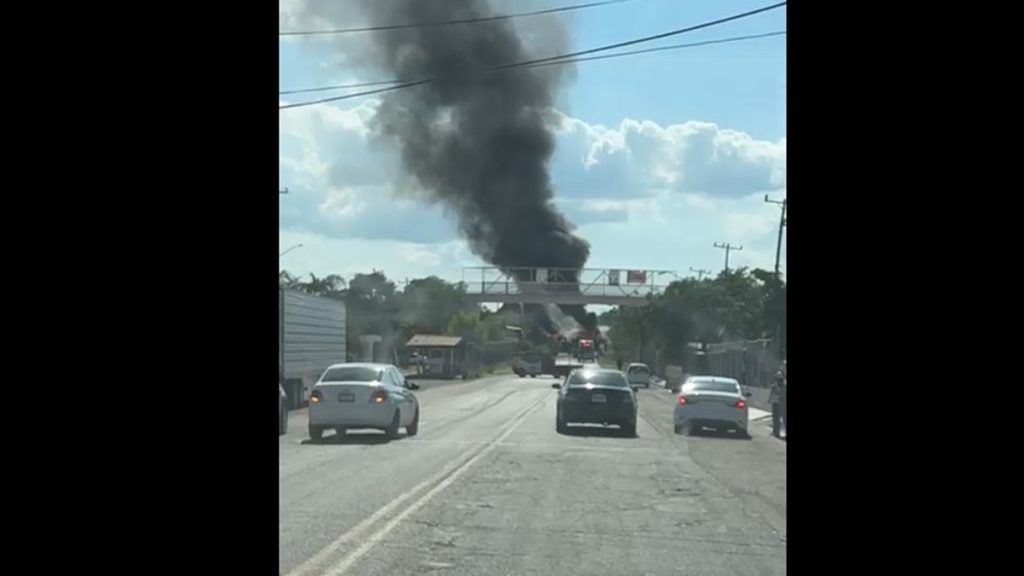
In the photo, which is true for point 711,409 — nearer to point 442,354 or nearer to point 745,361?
point 745,361

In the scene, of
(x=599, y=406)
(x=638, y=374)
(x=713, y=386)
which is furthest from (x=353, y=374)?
(x=638, y=374)

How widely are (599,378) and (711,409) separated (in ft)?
7.29

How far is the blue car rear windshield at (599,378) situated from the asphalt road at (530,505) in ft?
6.04

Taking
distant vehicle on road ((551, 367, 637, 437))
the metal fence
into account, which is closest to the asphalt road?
distant vehicle on road ((551, 367, 637, 437))

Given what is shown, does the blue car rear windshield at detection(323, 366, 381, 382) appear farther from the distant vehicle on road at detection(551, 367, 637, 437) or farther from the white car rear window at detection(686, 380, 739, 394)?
the white car rear window at detection(686, 380, 739, 394)

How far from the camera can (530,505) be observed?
10.9 metres

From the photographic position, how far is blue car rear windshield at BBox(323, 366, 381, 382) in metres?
19.2

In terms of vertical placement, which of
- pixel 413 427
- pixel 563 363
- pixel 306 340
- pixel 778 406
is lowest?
pixel 563 363

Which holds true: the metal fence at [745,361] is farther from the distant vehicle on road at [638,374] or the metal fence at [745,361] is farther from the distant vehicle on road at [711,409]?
the distant vehicle on road at [711,409]
